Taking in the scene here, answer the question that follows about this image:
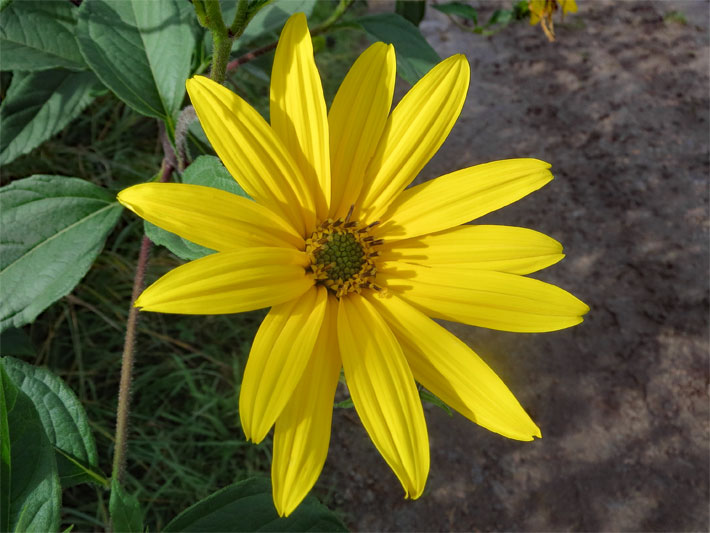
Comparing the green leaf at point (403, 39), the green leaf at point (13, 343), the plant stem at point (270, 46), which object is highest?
the plant stem at point (270, 46)

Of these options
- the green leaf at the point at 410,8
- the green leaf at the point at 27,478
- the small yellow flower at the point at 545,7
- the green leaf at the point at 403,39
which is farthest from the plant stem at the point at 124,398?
the small yellow flower at the point at 545,7

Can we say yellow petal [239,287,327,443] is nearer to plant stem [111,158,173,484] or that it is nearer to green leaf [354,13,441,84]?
plant stem [111,158,173,484]

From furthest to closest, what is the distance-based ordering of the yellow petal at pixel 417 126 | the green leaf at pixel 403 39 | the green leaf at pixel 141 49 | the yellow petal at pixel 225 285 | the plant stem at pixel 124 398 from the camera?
1. the green leaf at pixel 403 39
2. the green leaf at pixel 141 49
3. the plant stem at pixel 124 398
4. the yellow petal at pixel 417 126
5. the yellow petal at pixel 225 285

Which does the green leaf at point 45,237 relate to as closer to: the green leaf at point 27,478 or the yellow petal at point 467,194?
the green leaf at point 27,478

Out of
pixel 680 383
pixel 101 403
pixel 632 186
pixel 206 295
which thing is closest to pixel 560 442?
pixel 680 383

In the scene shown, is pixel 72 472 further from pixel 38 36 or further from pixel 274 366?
pixel 38 36

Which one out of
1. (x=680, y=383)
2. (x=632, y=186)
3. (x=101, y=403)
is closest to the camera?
(x=101, y=403)

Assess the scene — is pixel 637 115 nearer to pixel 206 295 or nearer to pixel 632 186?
pixel 632 186
